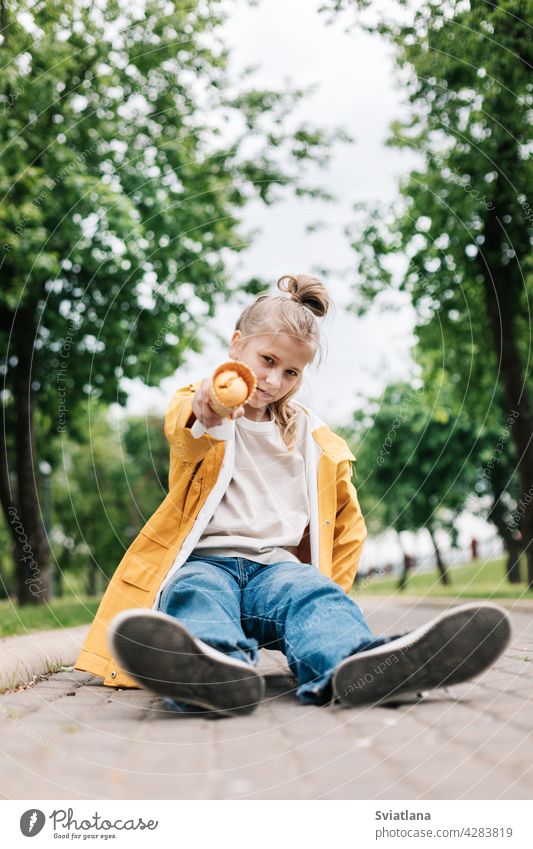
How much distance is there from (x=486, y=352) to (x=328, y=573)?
417 inches

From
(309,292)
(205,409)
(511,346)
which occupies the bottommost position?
(205,409)

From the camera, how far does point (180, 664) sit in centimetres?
264

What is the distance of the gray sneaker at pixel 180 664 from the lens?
2.63 meters

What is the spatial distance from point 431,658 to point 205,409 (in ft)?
3.92

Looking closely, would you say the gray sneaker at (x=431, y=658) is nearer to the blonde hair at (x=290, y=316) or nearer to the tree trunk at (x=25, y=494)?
the blonde hair at (x=290, y=316)

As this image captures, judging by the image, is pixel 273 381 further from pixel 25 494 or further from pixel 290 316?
pixel 25 494

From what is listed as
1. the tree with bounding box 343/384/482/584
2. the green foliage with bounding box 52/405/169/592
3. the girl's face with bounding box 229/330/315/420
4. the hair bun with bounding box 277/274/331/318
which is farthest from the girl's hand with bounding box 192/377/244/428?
the tree with bounding box 343/384/482/584

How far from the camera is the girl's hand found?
3.12 metres

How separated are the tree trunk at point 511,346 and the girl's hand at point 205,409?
8917 millimetres

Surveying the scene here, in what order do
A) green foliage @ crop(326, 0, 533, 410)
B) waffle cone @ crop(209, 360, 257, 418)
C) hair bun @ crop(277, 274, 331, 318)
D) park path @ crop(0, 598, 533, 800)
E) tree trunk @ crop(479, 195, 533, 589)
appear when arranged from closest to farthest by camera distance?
1. park path @ crop(0, 598, 533, 800)
2. waffle cone @ crop(209, 360, 257, 418)
3. hair bun @ crop(277, 274, 331, 318)
4. green foliage @ crop(326, 0, 533, 410)
5. tree trunk @ crop(479, 195, 533, 589)

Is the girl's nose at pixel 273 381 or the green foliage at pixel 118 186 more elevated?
the green foliage at pixel 118 186

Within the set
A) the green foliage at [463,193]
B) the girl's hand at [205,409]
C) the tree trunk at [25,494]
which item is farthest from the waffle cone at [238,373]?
the tree trunk at [25,494]

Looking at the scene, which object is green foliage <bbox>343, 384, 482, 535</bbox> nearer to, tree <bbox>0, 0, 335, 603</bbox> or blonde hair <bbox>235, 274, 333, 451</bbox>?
tree <bbox>0, 0, 335, 603</bbox>

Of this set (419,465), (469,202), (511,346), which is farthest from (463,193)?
(419,465)
